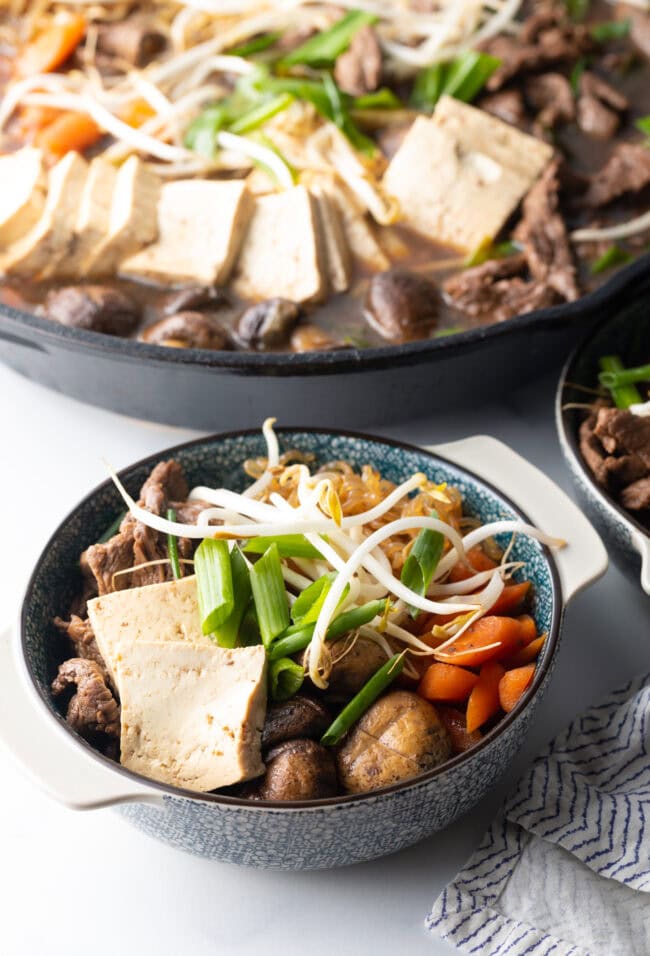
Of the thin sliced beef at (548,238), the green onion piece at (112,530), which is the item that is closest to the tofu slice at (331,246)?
the thin sliced beef at (548,238)

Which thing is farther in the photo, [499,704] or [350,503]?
[350,503]

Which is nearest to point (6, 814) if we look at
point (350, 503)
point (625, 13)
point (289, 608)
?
point (289, 608)

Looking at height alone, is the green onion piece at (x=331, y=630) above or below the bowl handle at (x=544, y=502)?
above

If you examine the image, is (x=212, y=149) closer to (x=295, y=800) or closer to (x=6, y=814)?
(x=6, y=814)

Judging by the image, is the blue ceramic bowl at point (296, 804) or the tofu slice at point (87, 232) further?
the tofu slice at point (87, 232)

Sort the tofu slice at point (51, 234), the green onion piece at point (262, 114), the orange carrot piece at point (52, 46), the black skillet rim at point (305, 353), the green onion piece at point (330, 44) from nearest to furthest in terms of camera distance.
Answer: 1. the black skillet rim at point (305, 353)
2. the tofu slice at point (51, 234)
3. the green onion piece at point (262, 114)
4. the green onion piece at point (330, 44)
5. the orange carrot piece at point (52, 46)

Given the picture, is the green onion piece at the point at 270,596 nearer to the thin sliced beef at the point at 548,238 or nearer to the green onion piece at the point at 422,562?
the green onion piece at the point at 422,562

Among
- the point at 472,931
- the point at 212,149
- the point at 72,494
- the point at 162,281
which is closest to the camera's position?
the point at 472,931

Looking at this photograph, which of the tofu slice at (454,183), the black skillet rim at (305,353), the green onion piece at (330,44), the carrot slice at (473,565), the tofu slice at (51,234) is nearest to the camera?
the carrot slice at (473,565)
